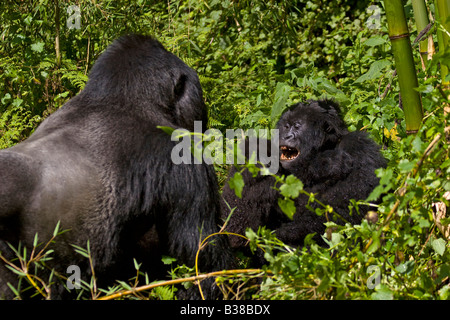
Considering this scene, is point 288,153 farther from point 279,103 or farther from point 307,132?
point 279,103

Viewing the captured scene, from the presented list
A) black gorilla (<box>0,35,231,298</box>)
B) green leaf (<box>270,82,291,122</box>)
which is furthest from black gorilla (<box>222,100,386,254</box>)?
black gorilla (<box>0,35,231,298</box>)

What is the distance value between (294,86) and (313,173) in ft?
4.18

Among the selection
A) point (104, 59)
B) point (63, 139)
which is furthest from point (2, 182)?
point (104, 59)

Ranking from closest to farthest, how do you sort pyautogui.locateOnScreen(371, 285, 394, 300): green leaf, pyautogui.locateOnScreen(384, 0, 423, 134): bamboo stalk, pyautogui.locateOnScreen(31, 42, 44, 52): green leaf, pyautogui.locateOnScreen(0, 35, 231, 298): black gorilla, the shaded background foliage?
pyautogui.locateOnScreen(371, 285, 394, 300): green leaf
the shaded background foliage
pyautogui.locateOnScreen(0, 35, 231, 298): black gorilla
pyautogui.locateOnScreen(384, 0, 423, 134): bamboo stalk
pyautogui.locateOnScreen(31, 42, 44, 52): green leaf

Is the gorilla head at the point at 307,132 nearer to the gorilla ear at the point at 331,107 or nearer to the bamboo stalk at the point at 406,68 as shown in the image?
the gorilla ear at the point at 331,107

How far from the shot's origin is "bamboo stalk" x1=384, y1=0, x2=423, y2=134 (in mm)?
2752

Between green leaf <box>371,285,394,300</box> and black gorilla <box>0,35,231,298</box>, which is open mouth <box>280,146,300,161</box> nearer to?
black gorilla <box>0,35,231,298</box>

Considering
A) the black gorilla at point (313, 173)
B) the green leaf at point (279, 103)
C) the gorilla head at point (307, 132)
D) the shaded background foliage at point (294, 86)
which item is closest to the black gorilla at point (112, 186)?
the shaded background foliage at point (294, 86)

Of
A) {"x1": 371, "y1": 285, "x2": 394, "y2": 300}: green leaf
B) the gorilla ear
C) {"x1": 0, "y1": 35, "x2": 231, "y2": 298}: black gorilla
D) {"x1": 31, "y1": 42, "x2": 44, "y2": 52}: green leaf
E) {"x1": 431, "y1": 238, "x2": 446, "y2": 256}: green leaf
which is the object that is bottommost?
{"x1": 371, "y1": 285, "x2": 394, "y2": 300}: green leaf

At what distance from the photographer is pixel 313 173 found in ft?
10.7

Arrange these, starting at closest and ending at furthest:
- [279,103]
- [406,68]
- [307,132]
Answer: [406,68] → [307,132] → [279,103]

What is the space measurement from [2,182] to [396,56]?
1.89 m

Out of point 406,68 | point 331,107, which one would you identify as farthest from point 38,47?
point 406,68

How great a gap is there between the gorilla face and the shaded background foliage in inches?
8.2
